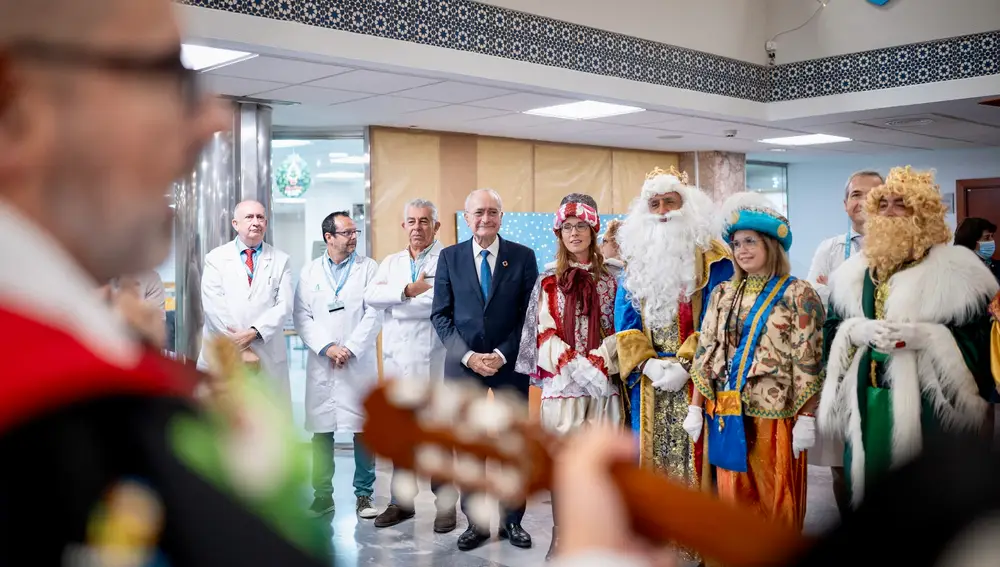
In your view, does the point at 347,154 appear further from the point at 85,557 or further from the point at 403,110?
the point at 85,557

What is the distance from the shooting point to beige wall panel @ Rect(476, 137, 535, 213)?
8836 millimetres

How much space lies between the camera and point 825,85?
7.64 m

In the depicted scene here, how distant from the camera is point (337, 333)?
17.9ft

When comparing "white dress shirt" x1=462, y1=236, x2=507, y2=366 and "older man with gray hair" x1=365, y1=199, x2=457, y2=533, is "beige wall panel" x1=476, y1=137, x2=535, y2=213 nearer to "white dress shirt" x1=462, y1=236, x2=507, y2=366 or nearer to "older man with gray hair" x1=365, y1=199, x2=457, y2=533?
"older man with gray hair" x1=365, y1=199, x2=457, y2=533

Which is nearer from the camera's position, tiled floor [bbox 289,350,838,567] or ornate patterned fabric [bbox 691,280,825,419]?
ornate patterned fabric [bbox 691,280,825,419]

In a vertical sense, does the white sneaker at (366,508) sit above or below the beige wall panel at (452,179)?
below

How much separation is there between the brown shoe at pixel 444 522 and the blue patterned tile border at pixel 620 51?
2.80 metres

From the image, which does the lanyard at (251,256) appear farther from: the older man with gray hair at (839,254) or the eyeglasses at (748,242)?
the older man with gray hair at (839,254)

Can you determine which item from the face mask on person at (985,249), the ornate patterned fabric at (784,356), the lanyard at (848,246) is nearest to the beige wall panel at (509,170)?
the lanyard at (848,246)

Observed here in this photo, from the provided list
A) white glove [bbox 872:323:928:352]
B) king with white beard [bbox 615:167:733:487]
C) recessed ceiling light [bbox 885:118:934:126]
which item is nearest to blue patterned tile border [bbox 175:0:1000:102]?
recessed ceiling light [bbox 885:118:934:126]

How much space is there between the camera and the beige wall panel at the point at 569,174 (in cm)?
939

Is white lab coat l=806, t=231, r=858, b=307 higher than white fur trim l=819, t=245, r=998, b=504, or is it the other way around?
white lab coat l=806, t=231, r=858, b=307

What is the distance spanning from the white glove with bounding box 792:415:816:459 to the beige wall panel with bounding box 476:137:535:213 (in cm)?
555

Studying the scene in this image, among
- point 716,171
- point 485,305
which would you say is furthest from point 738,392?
point 716,171
